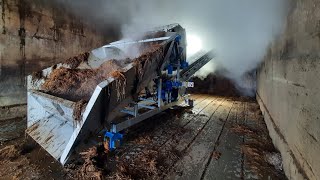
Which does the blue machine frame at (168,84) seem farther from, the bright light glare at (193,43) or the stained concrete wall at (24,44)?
the bright light glare at (193,43)

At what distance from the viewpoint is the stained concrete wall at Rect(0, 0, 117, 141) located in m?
3.52

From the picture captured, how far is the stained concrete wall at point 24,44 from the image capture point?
352 cm

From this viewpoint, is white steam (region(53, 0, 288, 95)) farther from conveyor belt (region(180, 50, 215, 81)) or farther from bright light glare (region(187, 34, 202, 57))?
conveyor belt (region(180, 50, 215, 81))

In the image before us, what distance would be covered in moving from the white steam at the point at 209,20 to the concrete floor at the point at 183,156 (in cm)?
207

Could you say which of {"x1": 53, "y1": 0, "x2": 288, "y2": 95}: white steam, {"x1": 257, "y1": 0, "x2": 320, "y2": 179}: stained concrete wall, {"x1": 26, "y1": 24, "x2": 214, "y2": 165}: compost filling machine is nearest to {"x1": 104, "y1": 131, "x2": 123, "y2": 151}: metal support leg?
{"x1": 26, "y1": 24, "x2": 214, "y2": 165}: compost filling machine

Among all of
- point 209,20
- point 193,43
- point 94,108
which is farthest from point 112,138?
point 193,43

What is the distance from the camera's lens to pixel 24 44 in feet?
12.5

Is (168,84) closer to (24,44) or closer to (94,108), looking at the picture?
→ (94,108)

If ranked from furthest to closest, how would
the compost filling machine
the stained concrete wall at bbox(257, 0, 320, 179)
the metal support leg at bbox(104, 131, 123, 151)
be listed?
the metal support leg at bbox(104, 131, 123, 151)
the compost filling machine
the stained concrete wall at bbox(257, 0, 320, 179)

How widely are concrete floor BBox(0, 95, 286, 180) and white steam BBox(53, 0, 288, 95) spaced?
6.80ft

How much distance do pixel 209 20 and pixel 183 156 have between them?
439 cm

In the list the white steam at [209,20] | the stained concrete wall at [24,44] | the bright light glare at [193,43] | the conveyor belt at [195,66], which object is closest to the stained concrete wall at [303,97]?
the white steam at [209,20]

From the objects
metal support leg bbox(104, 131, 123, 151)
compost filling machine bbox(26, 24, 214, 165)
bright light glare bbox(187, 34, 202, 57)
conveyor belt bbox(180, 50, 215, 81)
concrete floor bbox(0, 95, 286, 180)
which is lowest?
concrete floor bbox(0, 95, 286, 180)

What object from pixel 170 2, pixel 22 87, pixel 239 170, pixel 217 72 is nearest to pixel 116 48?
pixel 22 87
